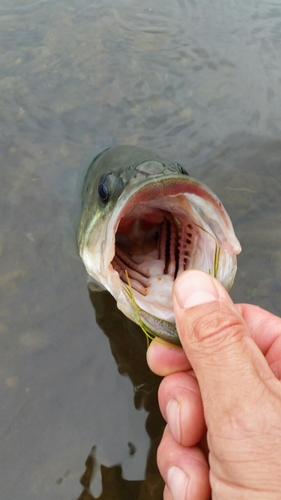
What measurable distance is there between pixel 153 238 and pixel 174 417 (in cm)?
133

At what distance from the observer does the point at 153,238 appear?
9.40 ft

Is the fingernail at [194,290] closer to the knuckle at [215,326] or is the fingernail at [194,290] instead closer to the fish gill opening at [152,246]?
the knuckle at [215,326]

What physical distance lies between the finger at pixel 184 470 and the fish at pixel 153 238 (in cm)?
58

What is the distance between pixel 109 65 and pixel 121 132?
166cm

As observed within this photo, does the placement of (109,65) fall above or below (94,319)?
above

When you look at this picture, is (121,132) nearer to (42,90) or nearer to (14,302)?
(42,90)

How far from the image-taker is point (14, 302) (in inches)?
138

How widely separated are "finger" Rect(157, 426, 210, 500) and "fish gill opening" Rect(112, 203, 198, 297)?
0.80m

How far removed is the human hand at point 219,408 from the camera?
133 cm

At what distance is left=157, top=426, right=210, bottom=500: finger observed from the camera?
1738mm

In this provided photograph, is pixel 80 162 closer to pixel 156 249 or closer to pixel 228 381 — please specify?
pixel 156 249

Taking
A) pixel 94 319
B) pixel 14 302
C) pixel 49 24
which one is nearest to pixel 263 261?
pixel 94 319

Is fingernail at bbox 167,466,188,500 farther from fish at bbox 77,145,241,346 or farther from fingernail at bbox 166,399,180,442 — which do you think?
fish at bbox 77,145,241,346

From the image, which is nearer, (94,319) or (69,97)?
(94,319)
